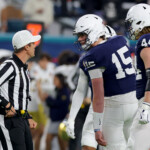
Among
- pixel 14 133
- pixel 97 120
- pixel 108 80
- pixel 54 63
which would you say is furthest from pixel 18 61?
pixel 54 63

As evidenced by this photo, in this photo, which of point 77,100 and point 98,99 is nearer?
point 98,99

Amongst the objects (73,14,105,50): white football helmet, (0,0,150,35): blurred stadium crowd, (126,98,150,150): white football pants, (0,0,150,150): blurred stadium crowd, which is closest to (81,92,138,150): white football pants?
(126,98,150,150): white football pants

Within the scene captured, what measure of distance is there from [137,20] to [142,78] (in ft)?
1.94

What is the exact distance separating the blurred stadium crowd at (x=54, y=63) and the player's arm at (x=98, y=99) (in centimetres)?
226

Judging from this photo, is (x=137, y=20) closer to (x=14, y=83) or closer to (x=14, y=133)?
(x=14, y=83)

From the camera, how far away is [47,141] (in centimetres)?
1052

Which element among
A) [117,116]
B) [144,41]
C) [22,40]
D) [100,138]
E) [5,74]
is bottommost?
[100,138]

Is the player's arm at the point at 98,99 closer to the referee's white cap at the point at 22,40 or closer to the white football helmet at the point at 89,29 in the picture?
the white football helmet at the point at 89,29

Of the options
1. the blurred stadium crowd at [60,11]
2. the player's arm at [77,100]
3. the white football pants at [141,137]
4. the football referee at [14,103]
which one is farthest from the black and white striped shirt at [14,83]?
the blurred stadium crowd at [60,11]

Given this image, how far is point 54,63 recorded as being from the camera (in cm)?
1263

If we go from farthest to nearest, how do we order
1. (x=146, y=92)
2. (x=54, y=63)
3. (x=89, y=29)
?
(x=54, y=63), (x=89, y=29), (x=146, y=92)

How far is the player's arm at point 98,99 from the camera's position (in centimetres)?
586

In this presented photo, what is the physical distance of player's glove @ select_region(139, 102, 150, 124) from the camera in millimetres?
5598

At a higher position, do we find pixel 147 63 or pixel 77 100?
pixel 147 63
